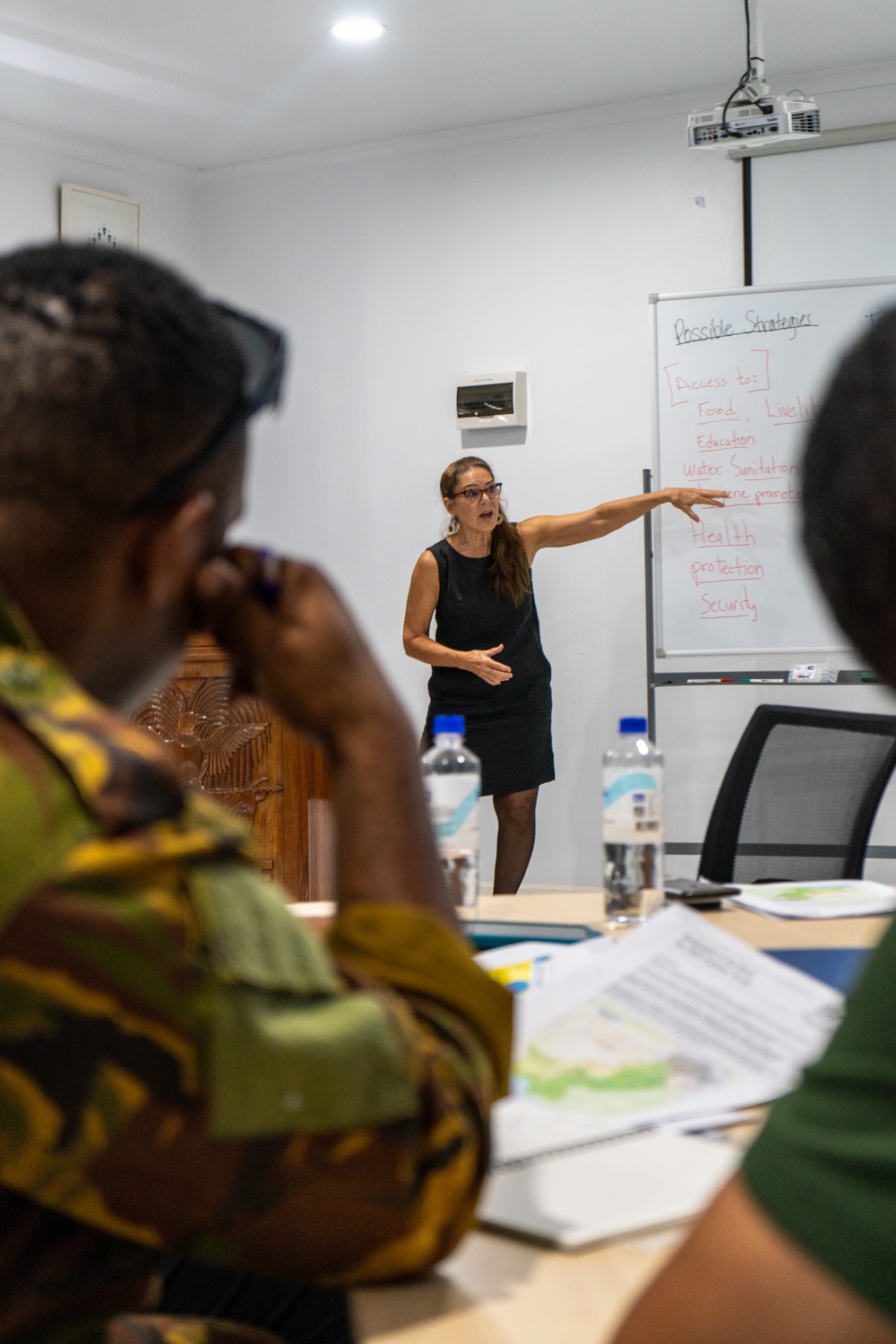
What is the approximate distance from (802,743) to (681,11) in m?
2.66

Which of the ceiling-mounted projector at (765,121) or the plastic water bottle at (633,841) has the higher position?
the ceiling-mounted projector at (765,121)

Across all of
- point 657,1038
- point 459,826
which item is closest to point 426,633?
point 459,826

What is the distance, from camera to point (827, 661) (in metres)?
4.19

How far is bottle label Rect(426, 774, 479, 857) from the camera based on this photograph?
5.56 feet

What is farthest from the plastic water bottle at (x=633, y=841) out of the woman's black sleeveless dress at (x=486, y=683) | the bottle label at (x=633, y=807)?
the woman's black sleeveless dress at (x=486, y=683)

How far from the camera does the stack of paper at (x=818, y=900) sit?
1.62m

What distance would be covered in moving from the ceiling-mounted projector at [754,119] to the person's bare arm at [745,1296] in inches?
144

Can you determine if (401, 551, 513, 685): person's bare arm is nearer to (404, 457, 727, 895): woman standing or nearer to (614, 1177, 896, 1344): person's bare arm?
(404, 457, 727, 895): woman standing

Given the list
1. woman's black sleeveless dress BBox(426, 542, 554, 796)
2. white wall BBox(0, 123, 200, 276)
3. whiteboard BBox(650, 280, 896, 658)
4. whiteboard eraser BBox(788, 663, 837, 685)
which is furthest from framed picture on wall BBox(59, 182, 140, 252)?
whiteboard eraser BBox(788, 663, 837, 685)

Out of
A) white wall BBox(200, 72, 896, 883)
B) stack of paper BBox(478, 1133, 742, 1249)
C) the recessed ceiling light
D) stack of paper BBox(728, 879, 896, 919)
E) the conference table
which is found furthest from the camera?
white wall BBox(200, 72, 896, 883)

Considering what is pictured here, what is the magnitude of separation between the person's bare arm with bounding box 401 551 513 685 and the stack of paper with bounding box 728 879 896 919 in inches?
97.2

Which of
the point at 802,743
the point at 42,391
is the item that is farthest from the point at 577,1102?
the point at 802,743

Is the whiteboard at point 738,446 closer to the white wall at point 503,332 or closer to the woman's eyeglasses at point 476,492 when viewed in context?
the white wall at point 503,332

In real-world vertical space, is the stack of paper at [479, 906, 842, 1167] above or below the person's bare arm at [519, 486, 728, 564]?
below
